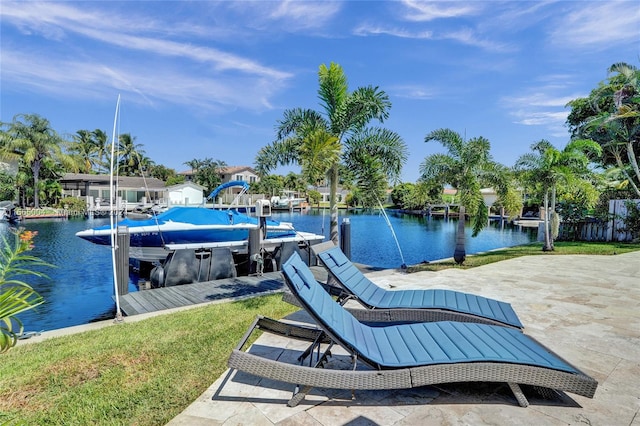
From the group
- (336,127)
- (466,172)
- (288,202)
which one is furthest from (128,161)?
(466,172)

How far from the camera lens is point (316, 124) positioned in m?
7.82

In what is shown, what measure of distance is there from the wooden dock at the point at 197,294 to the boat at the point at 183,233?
2192 mm

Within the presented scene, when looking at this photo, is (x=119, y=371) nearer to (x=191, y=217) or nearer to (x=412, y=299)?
(x=412, y=299)

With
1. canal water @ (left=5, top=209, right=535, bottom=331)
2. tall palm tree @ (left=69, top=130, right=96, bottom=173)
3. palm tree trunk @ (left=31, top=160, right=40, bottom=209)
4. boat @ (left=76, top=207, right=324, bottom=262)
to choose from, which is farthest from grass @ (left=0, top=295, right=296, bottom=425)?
tall palm tree @ (left=69, top=130, right=96, bottom=173)

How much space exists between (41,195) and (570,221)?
159ft

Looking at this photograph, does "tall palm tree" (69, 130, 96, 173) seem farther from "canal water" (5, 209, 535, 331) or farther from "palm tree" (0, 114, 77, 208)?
"canal water" (5, 209, 535, 331)

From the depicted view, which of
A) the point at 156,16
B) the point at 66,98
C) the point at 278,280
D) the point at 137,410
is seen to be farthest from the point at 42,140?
the point at 137,410

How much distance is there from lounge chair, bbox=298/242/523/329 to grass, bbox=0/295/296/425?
128 cm

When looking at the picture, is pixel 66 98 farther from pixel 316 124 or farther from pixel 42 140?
pixel 316 124

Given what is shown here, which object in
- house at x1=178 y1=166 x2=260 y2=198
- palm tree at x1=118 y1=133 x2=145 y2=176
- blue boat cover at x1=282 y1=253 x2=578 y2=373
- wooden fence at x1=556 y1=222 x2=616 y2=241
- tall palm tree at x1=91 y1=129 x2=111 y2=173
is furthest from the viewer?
Result: house at x1=178 y1=166 x2=260 y2=198

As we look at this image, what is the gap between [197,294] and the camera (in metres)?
7.39

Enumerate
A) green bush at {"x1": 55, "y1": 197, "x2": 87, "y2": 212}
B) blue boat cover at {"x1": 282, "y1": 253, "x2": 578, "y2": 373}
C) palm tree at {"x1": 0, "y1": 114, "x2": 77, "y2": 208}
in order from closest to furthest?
1. blue boat cover at {"x1": 282, "y1": 253, "x2": 578, "y2": 373}
2. palm tree at {"x1": 0, "y1": 114, "x2": 77, "y2": 208}
3. green bush at {"x1": 55, "y1": 197, "x2": 87, "y2": 212}

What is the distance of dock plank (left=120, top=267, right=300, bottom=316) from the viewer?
21.8ft

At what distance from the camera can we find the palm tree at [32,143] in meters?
37.0
